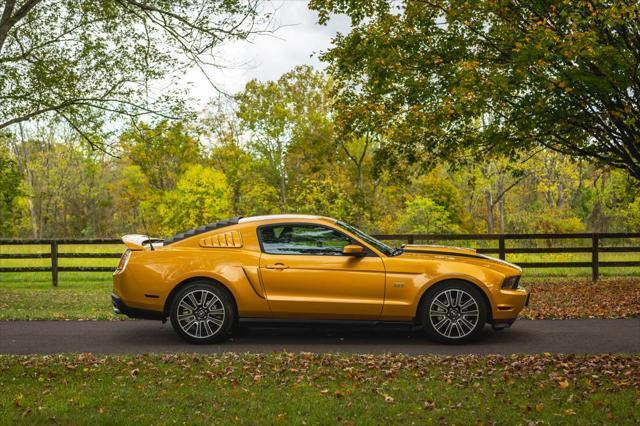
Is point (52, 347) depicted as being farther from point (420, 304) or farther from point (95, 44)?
point (95, 44)

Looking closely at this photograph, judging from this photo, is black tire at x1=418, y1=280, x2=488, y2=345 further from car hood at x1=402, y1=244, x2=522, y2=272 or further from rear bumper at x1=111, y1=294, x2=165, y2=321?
rear bumper at x1=111, y1=294, x2=165, y2=321

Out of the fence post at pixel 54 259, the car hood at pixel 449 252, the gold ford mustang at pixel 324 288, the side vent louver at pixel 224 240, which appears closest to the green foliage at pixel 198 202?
the fence post at pixel 54 259

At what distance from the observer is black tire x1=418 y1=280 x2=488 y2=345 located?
28.3 ft

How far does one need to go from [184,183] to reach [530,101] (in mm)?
28134

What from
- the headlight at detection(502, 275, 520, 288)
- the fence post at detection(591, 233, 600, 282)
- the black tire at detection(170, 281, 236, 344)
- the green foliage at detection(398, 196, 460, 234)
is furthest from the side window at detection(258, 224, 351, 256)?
the green foliage at detection(398, 196, 460, 234)

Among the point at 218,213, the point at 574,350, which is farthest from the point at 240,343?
the point at 218,213

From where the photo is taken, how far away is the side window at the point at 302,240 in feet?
28.9

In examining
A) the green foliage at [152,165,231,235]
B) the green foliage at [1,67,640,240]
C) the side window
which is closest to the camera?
the side window

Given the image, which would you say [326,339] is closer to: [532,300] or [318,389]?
[318,389]

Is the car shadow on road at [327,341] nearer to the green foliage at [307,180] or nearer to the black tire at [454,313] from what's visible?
the black tire at [454,313]

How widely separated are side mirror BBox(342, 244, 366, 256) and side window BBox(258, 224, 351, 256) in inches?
7.4

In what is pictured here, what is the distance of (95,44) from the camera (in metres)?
16.2

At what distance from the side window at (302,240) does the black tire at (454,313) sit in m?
1.34

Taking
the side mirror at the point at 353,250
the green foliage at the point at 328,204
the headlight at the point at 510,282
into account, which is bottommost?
the headlight at the point at 510,282
